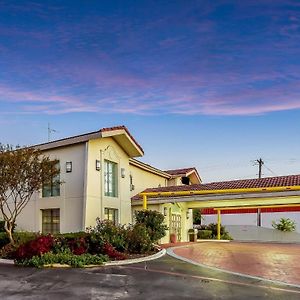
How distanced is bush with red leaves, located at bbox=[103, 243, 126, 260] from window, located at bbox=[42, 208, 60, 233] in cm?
654

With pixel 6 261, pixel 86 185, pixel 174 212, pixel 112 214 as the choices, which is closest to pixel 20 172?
pixel 86 185

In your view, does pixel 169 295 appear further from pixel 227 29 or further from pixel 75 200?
pixel 75 200

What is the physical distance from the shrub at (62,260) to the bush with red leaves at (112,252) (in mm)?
817

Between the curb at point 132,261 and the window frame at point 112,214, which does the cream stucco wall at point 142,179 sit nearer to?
the window frame at point 112,214

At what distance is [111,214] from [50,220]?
3.56 metres

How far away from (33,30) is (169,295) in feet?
31.7

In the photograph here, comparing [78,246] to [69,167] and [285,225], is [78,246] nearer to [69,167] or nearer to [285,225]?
[69,167]

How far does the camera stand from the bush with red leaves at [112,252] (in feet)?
52.8

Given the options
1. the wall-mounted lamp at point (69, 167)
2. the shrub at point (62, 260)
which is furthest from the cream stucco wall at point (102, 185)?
the shrub at point (62, 260)

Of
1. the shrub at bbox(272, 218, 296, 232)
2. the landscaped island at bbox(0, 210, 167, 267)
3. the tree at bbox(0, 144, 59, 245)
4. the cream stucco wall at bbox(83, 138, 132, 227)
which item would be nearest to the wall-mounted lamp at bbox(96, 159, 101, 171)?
the cream stucco wall at bbox(83, 138, 132, 227)

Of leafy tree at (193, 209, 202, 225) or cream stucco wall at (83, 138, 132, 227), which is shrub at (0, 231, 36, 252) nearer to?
cream stucco wall at (83, 138, 132, 227)

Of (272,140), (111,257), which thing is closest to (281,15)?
(272,140)

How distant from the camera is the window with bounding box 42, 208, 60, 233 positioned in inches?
880

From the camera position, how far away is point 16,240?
58.1 ft
